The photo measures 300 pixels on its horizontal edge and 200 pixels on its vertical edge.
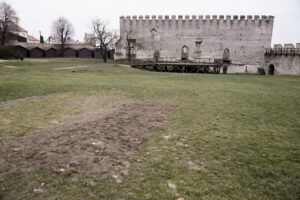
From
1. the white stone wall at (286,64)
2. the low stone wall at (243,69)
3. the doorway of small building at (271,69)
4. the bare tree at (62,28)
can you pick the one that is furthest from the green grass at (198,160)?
the bare tree at (62,28)

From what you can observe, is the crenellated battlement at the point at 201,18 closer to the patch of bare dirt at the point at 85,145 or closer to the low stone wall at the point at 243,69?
the low stone wall at the point at 243,69

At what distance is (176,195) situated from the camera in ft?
9.44

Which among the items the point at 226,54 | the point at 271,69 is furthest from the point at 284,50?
the point at 226,54

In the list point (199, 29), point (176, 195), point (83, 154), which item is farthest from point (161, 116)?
point (199, 29)

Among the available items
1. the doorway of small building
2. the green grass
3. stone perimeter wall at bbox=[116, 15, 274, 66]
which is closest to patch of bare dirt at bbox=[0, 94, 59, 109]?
the green grass


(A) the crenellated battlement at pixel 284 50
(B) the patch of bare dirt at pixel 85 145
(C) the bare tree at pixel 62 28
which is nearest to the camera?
(B) the patch of bare dirt at pixel 85 145

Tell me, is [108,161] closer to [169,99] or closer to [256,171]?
[256,171]

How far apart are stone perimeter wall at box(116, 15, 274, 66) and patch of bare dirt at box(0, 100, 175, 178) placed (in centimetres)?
3423

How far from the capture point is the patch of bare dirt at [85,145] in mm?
3545

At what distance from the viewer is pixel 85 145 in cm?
438

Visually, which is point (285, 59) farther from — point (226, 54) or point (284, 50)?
point (226, 54)

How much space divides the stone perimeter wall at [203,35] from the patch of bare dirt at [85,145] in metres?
34.2

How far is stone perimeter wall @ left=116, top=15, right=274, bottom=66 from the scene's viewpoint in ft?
120

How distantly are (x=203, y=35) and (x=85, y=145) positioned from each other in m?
37.3
